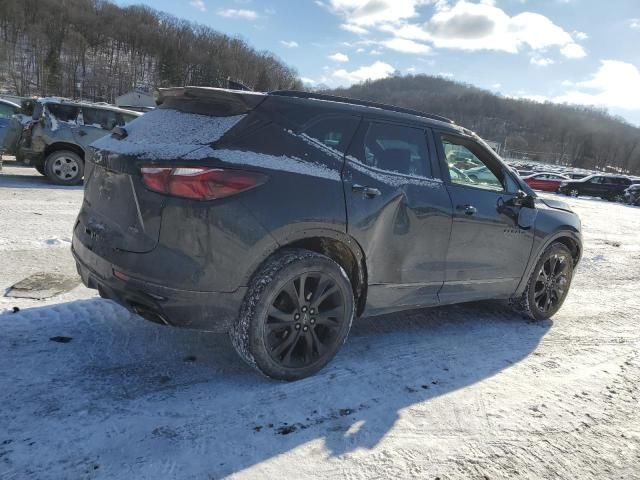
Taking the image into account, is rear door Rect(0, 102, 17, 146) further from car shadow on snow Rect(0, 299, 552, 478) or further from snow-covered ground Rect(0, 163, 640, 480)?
car shadow on snow Rect(0, 299, 552, 478)

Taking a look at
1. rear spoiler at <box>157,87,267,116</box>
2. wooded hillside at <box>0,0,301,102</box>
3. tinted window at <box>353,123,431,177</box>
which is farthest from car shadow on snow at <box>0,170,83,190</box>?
wooded hillside at <box>0,0,301,102</box>

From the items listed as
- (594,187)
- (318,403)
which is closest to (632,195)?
(594,187)

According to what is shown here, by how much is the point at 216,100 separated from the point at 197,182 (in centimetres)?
75

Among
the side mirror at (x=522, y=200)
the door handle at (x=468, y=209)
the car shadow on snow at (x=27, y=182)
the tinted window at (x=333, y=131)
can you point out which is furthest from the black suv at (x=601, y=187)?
the tinted window at (x=333, y=131)

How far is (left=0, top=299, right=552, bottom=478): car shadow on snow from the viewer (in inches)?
97.8

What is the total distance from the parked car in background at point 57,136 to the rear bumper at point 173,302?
26.1 feet

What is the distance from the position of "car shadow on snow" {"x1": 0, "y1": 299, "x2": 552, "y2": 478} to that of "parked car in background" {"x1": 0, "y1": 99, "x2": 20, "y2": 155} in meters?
8.06

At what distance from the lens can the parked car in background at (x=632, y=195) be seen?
2997 cm

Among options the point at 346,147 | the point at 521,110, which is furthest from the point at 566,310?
the point at 521,110

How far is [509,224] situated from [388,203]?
151cm

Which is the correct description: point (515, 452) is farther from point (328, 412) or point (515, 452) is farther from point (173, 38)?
point (173, 38)

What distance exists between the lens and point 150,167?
2.80 metres

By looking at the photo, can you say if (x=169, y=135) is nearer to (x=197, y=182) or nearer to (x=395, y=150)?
(x=197, y=182)

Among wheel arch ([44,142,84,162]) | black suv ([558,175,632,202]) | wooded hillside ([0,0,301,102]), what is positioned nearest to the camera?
wheel arch ([44,142,84,162])
